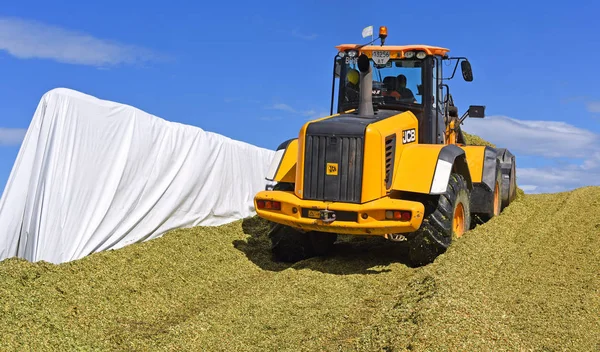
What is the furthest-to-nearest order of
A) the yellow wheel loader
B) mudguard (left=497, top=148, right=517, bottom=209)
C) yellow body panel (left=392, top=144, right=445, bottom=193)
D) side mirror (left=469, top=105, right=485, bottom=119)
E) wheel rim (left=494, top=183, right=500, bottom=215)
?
mudguard (left=497, top=148, right=517, bottom=209)
wheel rim (left=494, top=183, right=500, bottom=215)
side mirror (left=469, top=105, right=485, bottom=119)
yellow body panel (left=392, top=144, right=445, bottom=193)
the yellow wheel loader

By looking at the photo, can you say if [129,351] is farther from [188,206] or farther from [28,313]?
[188,206]

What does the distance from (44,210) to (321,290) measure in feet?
11.2

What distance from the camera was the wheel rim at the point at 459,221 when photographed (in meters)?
8.83

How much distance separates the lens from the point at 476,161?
10523 millimetres

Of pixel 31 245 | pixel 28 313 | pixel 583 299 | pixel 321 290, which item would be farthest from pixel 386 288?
pixel 31 245

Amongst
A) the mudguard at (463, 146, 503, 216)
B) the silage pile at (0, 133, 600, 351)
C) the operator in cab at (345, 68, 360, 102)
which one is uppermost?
the operator in cab at (345, 68, 360, 102)

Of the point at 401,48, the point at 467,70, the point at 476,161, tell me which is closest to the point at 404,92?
the point at 401,48

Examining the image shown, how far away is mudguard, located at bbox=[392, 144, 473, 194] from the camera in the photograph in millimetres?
7902

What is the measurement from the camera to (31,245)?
7.79 m

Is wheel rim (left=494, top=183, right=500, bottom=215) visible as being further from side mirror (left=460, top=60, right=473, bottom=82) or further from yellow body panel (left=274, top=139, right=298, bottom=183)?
yellow body panel (left=274, top=139, right=298, bottom=183)

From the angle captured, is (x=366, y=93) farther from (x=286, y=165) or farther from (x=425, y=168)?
(x=286, y=165)

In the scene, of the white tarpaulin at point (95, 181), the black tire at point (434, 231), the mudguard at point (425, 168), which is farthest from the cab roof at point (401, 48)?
the white tarpaulin at point (95, 181)

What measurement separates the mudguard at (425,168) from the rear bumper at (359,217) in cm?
35

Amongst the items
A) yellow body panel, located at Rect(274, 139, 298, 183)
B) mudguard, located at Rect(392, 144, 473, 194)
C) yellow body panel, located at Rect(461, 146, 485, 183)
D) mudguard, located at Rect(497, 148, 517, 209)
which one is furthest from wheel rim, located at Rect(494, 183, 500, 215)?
yellow body panel, located at Rect(274, 139, 298, 183)
